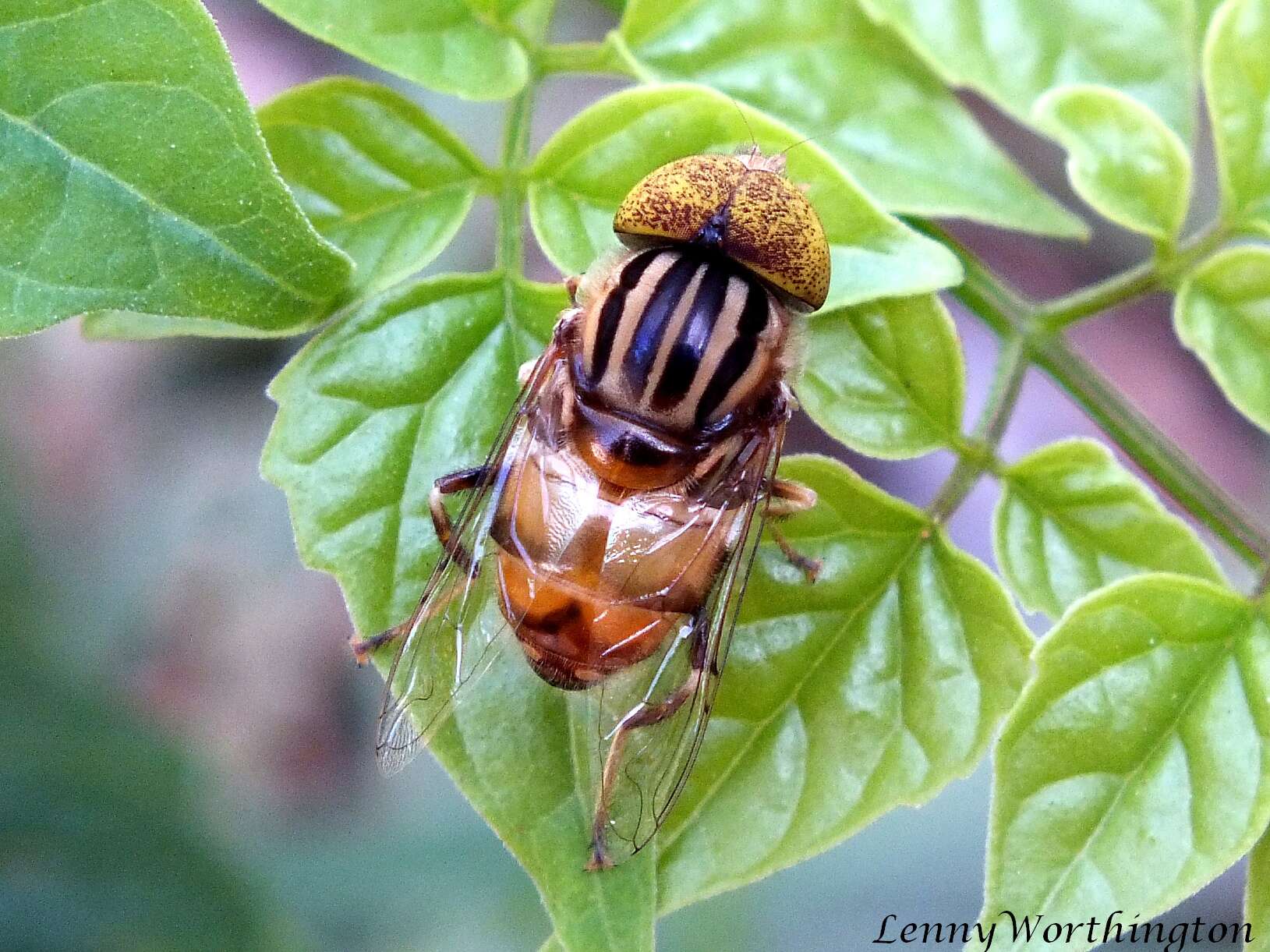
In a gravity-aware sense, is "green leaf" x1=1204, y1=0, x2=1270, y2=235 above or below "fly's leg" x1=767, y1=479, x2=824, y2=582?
above

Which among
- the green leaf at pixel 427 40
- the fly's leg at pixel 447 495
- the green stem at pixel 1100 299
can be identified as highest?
the green leaf at pixel 427 40

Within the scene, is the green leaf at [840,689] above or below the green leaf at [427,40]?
below

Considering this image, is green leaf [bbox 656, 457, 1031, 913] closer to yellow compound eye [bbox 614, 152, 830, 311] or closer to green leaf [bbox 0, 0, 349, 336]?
yellow compound eye [bbox 614, 152, 830, 311]

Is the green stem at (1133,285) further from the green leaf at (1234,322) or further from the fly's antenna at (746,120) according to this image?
the fly's antenna at (746,120)

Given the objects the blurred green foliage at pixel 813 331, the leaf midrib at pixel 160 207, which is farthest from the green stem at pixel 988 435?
the leaf midrib at pixel 160 207

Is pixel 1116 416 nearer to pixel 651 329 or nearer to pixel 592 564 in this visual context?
pixel 651 329

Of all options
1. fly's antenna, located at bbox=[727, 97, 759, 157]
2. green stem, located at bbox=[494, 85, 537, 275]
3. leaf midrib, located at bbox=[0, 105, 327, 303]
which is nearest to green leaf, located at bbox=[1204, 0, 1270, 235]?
fly's antenna, located at bbox=[727, 97, 759, 157]

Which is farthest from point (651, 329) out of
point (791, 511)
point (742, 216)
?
point (791, 511)
